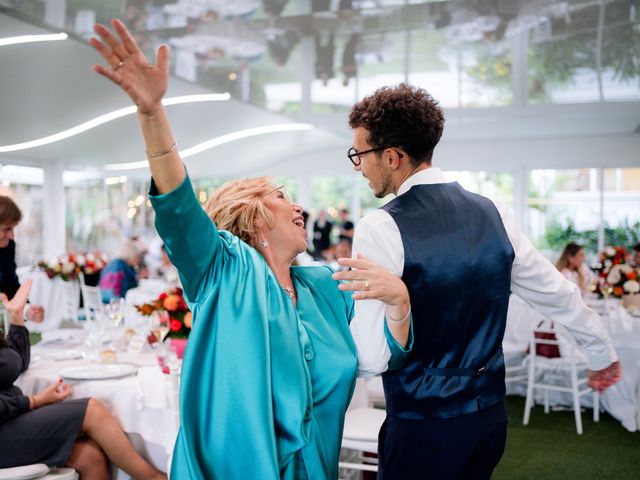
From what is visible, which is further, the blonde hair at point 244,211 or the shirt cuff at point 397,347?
the blonde hair at point 244,211

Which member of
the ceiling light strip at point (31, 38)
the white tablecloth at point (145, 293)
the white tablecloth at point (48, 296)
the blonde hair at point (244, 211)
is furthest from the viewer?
the white tablecloth at point (48, 296)

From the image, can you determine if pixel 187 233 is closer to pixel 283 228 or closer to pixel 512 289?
pixel 283 228

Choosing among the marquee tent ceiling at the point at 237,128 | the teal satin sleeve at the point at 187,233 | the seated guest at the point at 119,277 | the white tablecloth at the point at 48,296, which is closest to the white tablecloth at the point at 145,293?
the seated guest at the point at 119,277

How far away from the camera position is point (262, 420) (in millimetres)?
1627

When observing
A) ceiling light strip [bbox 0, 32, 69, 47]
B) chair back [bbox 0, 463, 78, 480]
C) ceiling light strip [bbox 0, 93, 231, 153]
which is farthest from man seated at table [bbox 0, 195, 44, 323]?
ceiling light strip [bbox 0, 93, 231, 153]

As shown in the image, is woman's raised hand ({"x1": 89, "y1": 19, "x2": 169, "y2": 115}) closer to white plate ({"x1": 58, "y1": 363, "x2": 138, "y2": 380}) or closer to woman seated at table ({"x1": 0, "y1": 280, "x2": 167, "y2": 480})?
woman seated at table ({"x1": 0, "y1": 280, "x2": 167, "y2": 480})

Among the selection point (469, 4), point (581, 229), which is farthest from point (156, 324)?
point (581, 229)

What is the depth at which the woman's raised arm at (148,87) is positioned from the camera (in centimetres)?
132

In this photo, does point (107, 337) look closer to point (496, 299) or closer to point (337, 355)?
point (337, 355)

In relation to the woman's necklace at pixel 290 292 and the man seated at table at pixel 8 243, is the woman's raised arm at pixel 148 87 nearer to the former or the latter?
the woman's necklace at pixel 290 292

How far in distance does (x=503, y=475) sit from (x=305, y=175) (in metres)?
12.2

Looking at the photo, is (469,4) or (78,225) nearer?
(469,4)

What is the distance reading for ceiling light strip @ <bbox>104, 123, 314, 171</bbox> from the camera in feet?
40.0

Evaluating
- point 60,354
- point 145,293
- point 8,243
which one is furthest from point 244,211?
point 145,293
